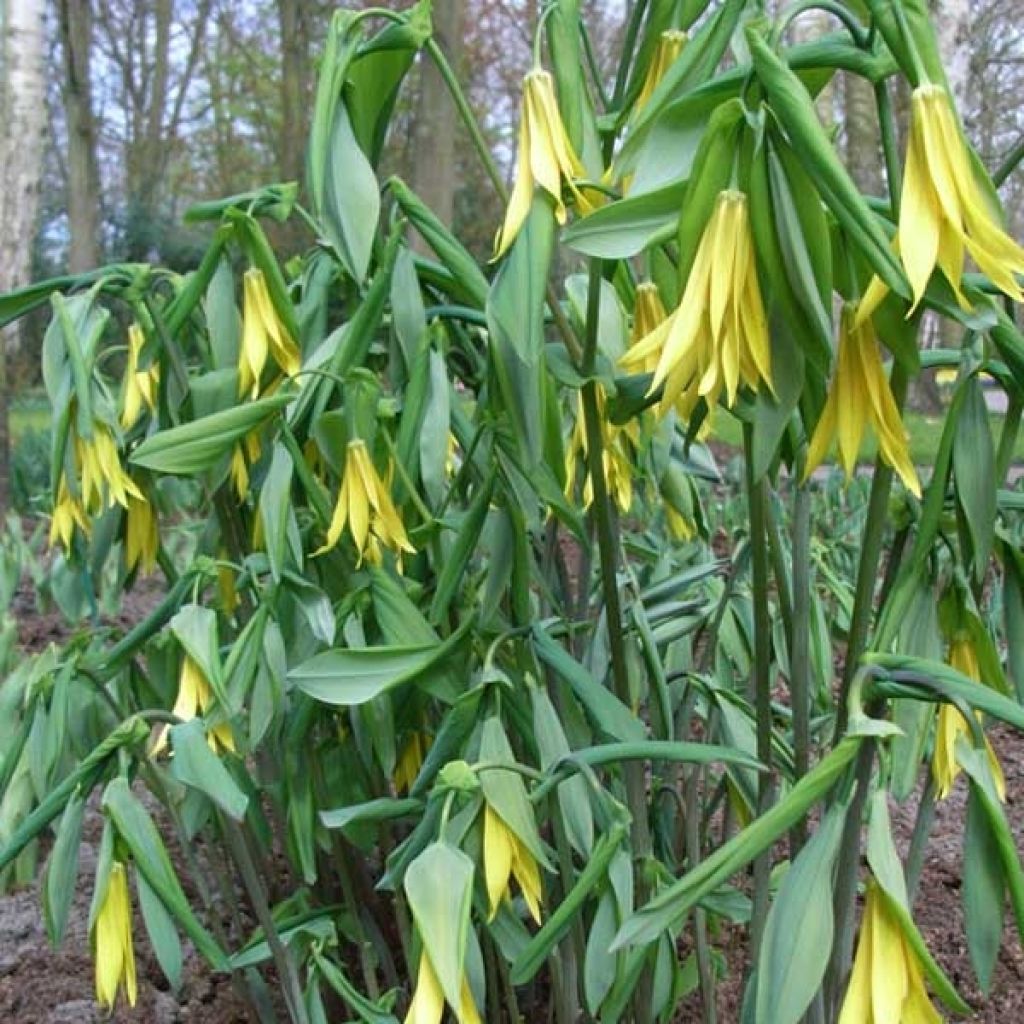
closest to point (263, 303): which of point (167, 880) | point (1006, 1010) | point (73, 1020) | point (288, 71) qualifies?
point (167, 880)

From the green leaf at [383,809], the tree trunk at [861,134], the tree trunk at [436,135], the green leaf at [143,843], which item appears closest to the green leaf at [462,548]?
the green leaf at [383,809]

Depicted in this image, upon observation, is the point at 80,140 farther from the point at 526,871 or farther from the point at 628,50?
the point at 526,871

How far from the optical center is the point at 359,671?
785 mm

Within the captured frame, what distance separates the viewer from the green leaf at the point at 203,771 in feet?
2.53

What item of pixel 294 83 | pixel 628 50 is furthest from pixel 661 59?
pixel 294 83

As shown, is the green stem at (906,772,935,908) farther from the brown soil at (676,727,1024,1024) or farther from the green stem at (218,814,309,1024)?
the green stem at (218,814,309,1024)

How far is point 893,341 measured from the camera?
63cm

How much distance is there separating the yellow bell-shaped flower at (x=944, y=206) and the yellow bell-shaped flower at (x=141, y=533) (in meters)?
0.74

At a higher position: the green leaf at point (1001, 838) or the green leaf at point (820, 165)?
the green leaf at point (820, 165)

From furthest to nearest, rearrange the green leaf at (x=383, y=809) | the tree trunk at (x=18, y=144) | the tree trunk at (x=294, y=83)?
the tree trunk at (x=294, y=83), the tree trunk at (x=18, y=144), the green leaf at (x=383, y=809)

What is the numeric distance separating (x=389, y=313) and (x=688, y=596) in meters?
0.39

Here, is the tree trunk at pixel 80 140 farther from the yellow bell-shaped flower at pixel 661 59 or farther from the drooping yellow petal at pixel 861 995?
the drooping yellow petal at pixel 861 995

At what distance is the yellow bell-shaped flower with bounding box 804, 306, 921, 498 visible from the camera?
2.06 ft

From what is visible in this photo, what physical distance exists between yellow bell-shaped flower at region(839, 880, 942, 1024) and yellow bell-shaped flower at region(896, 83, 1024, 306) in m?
0.27
